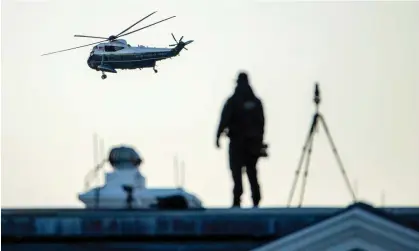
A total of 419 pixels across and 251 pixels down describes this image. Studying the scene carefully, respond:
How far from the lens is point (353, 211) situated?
3219 cm

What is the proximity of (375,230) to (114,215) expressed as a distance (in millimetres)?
3663

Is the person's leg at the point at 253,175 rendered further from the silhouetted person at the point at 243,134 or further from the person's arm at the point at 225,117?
the person's arm at the point at 225,117

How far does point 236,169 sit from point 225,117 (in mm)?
837

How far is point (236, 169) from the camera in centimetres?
3553

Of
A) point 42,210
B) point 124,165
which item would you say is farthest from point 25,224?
point 124,165

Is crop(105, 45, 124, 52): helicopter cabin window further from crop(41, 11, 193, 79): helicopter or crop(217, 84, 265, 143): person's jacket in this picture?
crop(217, 84, 265, 143): person's jacket

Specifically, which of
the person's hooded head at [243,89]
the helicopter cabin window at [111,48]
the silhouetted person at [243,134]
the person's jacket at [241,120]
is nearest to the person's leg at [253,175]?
the silhouetted person at [243,134]

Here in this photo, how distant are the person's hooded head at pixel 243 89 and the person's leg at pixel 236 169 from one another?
0.77m

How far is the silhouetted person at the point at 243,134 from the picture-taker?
35312mm

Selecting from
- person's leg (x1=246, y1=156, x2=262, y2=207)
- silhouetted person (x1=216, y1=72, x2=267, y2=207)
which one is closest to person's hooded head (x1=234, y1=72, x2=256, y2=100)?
silhouetted person (x1=216, y1=72, x2=267, y2=207)

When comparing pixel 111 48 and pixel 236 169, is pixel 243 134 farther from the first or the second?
pixel 111 48

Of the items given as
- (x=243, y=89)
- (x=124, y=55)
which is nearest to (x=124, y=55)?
(x=124, y=55)

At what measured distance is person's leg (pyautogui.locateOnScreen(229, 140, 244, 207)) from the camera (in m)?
35.4

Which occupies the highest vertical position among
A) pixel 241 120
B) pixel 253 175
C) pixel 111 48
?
pixel 111 48
